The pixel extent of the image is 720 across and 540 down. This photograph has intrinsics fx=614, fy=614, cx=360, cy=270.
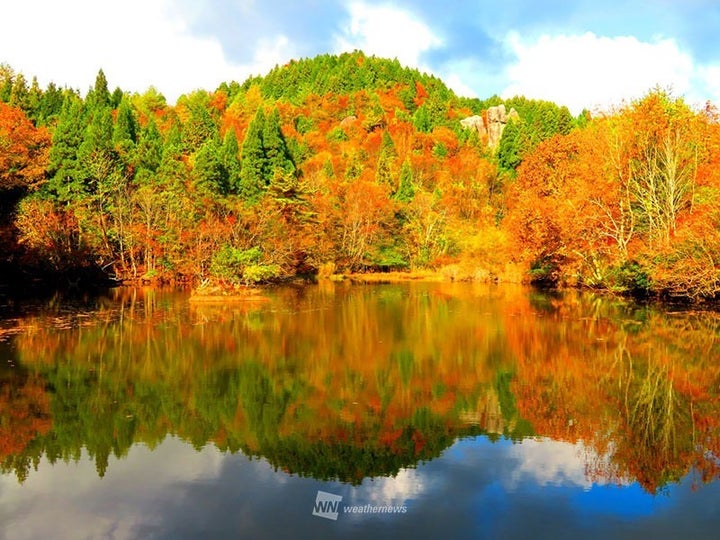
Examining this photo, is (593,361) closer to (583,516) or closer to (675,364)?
(675,364)

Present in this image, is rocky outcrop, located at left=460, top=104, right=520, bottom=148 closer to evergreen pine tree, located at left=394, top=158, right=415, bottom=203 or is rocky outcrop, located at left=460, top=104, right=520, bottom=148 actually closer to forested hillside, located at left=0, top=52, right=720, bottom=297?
forested hillside, located at left=0, top=52, right=720, bottom=297

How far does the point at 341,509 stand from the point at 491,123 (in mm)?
98316

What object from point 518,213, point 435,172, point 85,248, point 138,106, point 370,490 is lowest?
point 370,490

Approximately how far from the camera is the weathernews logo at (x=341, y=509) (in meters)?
7.25

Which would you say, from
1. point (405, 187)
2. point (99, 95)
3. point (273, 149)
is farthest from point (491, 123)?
point (99, 95)

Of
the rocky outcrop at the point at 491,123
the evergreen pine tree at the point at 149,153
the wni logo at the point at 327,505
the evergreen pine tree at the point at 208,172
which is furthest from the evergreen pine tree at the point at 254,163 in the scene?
the rocky outcrop at the point at 491,123

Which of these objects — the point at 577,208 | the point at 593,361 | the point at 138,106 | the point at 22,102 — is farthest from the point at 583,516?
the point at 138,106

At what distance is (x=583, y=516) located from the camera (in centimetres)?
715

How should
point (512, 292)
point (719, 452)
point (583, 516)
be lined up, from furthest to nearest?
1. point (512, 292)
2. point (719, 452)
3. point (583, 516)

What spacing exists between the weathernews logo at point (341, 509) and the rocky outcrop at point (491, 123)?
94.3 metres

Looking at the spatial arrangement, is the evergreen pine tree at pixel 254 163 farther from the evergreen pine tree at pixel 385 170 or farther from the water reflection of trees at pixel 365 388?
the water reflection of trees at pixel 365 388

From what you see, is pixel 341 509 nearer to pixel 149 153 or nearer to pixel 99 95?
pixel 149 153

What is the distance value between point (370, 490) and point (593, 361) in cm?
974

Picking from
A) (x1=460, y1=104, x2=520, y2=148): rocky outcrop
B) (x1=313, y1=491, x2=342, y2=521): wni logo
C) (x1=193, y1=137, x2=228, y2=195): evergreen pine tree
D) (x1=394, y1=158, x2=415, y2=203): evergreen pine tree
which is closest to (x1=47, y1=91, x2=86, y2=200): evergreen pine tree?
(x1=193, y1=137, x2=228, y2=195): evergreen pine tree
